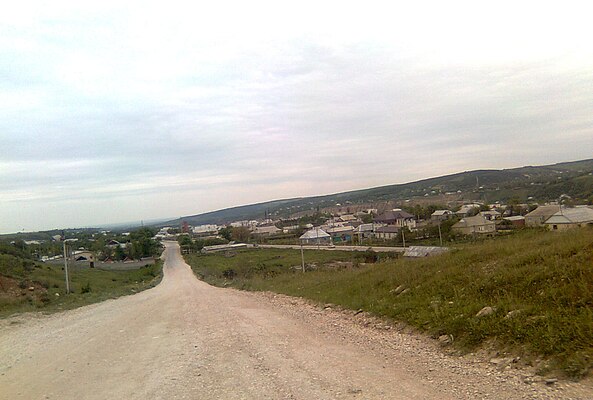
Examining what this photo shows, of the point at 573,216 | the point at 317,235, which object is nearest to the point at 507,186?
the point at 317,235

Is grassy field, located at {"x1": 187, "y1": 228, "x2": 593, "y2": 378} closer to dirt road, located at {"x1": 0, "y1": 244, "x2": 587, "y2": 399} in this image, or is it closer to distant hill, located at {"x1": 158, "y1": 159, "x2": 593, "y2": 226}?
dirt road, located at {"x1": 0, "y1": 244, "x2": 587, "y2": 399}

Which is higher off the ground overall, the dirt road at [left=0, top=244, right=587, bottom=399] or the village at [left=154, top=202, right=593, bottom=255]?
the dirt road at [left=0, top=244, right=587, bottom=399]

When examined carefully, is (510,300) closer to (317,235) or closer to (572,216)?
(572,216)

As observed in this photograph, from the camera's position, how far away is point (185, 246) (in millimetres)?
108062

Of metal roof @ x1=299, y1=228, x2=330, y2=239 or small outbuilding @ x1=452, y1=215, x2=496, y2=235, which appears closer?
small outbuilding @ x1=452, y1=215, x2=496, y2=235

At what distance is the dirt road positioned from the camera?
16.9ft

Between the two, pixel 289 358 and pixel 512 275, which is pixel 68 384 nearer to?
pixel 289 358

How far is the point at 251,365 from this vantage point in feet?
21.5

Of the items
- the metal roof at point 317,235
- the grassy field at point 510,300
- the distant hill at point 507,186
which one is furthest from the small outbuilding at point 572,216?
the metal roof at point 317,235

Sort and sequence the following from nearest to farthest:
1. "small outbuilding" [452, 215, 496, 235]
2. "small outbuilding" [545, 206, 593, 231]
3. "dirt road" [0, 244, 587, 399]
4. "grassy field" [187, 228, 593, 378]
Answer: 1. "dirt road" [0, 244, 587, 399]
2. "grassy field" [187, 228, 593, 378]
3. "small outbuilding" [545, 206, 593, 231]
4. "small outbuilding" [452, 215, 496, 235]

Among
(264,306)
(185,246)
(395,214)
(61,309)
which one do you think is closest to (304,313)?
(264,306)

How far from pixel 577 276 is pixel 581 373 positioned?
8.43ft

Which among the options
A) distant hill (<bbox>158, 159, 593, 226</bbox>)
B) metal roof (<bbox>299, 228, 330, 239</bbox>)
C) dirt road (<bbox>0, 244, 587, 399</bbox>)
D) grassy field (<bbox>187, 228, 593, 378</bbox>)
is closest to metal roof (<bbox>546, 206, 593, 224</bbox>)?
distant hill (<bbox>158, 159, 593, 226</bbox>)

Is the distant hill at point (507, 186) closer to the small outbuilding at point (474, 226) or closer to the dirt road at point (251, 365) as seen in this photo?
the small outbuilding at point (474, 226)
